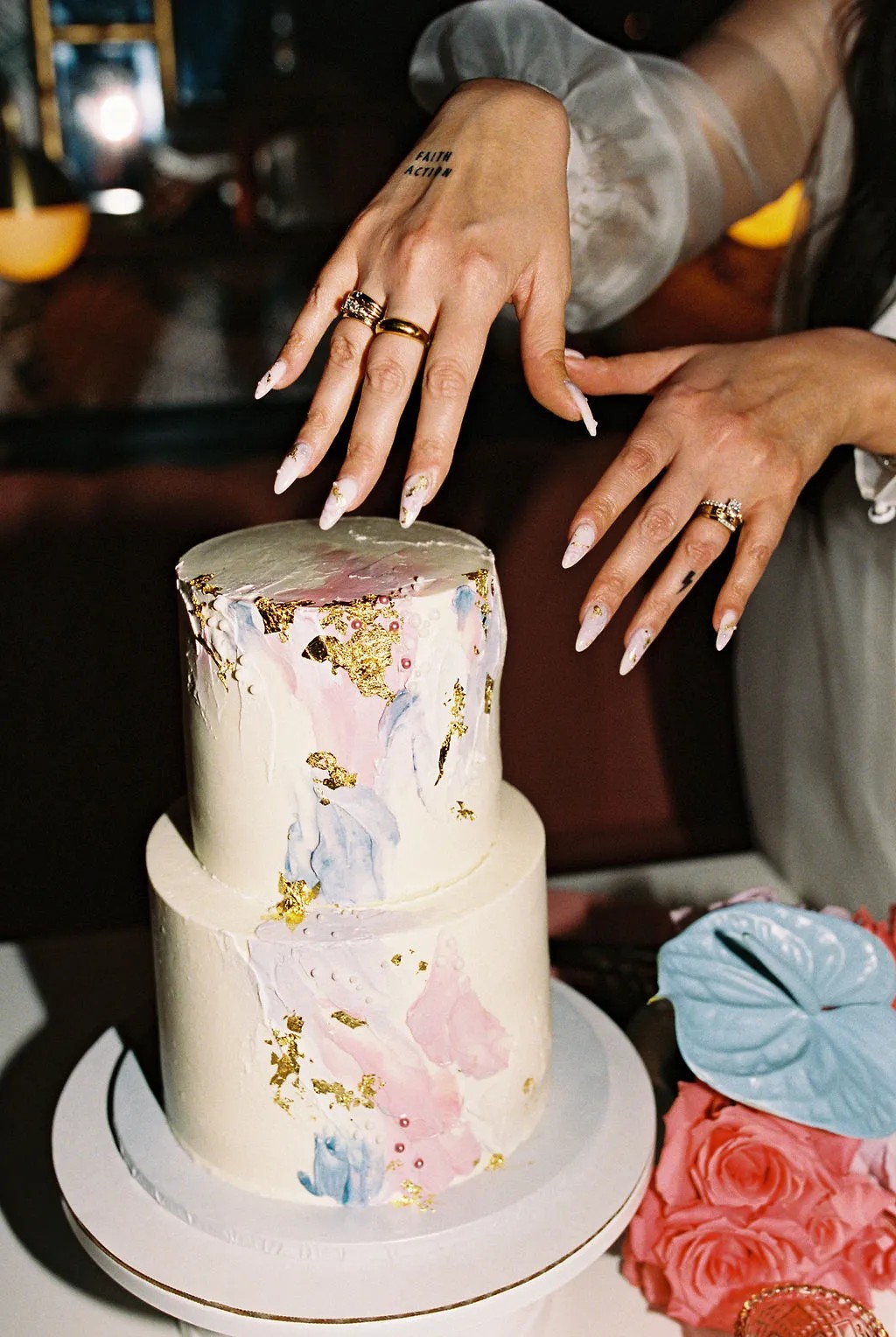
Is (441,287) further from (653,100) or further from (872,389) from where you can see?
(653,100)

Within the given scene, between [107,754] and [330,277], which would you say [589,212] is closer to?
[330,277]

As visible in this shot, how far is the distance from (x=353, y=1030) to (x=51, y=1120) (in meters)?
0.55

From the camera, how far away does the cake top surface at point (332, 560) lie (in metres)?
0.83

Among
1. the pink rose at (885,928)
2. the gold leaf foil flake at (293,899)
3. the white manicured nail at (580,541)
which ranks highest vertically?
the white manicured nail at (580,541)

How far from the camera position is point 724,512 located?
98 cm

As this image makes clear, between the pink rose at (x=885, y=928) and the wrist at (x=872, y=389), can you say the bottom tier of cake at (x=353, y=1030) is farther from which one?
the wrist at (x=872, y=389)

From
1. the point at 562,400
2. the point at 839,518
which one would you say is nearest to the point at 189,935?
the point at 562,400

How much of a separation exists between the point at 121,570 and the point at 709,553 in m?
0.98

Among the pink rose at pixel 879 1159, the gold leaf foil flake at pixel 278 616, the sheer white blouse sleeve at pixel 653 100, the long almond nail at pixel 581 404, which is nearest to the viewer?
the gold leaf foil flake at pixel 278 616

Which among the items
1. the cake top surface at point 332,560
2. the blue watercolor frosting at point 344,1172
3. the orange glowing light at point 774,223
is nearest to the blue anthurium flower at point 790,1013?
→ the blue watercolor frosting at point 344,1172

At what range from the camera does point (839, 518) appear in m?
1.47

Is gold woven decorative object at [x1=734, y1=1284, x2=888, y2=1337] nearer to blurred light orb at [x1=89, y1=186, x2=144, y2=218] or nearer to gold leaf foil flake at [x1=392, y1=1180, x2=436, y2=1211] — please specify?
gold leaf foil flake at [x1=392, y1=1180, x2=436, y2=1211]

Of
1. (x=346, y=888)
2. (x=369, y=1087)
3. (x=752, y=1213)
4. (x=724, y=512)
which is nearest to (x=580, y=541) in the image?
(x=724, y=512)

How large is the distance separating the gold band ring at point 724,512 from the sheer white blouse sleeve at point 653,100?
2.00 ft
